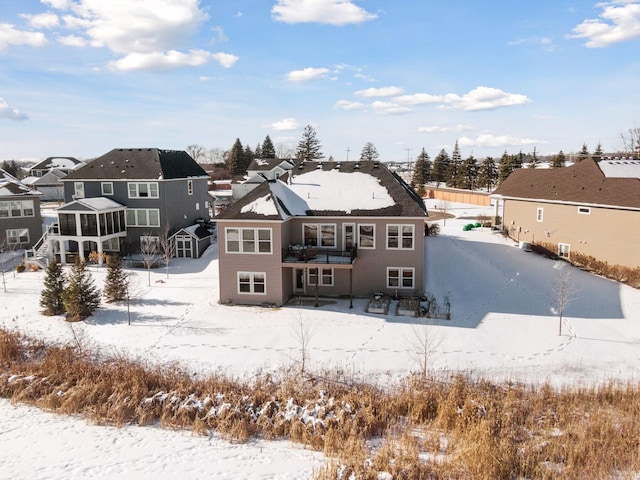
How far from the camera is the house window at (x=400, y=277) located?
24578 millimetres

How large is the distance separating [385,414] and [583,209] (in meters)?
24.1

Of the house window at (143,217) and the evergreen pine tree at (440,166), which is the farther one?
the evergreen pine tree at (440,166)

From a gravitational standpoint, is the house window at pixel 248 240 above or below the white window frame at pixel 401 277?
above

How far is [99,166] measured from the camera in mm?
38219

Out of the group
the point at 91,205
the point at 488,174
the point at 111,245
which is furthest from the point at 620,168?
the point at 488,174

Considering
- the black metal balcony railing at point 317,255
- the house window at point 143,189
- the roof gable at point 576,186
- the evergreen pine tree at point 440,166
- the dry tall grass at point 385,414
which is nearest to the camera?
the dry tall grass at point 385,414

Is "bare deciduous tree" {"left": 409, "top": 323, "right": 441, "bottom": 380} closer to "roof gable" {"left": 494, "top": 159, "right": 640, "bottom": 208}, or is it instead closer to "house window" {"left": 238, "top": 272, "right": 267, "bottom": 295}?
"house window" {"left": 238, "top": 272, "right": 267, "bottom": 295}

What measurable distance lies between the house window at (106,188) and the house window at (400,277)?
24485mm

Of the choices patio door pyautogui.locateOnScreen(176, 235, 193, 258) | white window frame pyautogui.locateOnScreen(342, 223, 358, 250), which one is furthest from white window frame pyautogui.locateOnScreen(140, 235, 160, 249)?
white window frame pyautogui.locateOnScreen(342, 223, 358, 250)

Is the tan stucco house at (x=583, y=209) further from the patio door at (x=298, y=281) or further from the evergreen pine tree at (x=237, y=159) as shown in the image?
the evergreen pine tree at (x=237, y=159)

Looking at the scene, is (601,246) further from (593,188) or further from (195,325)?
(195,325)

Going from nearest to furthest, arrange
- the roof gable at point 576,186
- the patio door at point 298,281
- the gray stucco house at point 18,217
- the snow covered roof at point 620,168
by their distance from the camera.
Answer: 1. the patio door at point 298,281
2. the roof gable at point 576,186
3. the snow covered roof at point 620,168
4. the gray stucco house at point 18,217

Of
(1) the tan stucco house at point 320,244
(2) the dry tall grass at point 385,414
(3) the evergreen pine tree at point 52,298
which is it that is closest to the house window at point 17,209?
(3) the evergreen pine tree at point 52,298

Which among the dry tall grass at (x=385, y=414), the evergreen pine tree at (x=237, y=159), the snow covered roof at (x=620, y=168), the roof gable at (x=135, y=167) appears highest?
the evergreen pine tree at (x=237, y=159)
